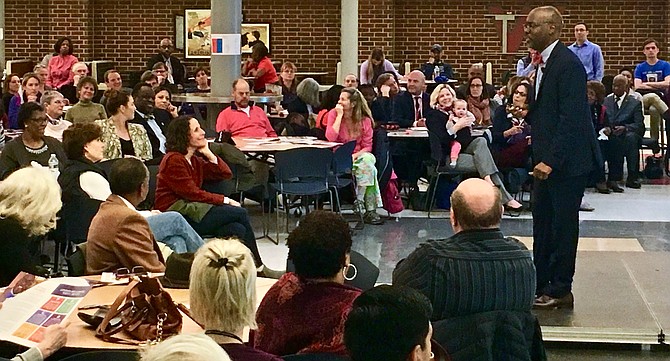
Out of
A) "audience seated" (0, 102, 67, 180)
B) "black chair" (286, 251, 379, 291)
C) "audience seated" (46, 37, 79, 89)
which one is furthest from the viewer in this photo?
"audience seated" (46, 37, 79, 89)

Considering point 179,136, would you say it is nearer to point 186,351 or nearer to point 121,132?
point 121,132

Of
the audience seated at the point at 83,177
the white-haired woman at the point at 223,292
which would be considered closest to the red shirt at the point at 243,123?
the audience seated at the point at 83,177

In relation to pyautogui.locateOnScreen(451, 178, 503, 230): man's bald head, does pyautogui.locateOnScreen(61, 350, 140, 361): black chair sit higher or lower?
lower

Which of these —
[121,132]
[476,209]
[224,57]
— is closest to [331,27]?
[224,57]

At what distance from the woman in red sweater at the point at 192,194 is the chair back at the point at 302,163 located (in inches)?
50.8

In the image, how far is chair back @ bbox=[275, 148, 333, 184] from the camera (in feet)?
28.5

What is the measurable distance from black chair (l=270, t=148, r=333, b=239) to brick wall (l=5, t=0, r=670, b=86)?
879 centimetres

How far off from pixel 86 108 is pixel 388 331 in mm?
8205

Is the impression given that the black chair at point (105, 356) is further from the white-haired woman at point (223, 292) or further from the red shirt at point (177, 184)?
the red shirt at point (177, 184)

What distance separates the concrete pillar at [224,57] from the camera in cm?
1159

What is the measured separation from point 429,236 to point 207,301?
5881mm

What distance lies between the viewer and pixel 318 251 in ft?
11.6

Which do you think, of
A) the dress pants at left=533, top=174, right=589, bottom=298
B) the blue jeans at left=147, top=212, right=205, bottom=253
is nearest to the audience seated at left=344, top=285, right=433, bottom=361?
the dress pants at left=533, top=174, right=589, bottom=298

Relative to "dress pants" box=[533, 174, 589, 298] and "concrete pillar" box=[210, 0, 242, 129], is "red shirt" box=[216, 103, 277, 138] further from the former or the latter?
"dress pants" box=[533, 174, 589, 298]
